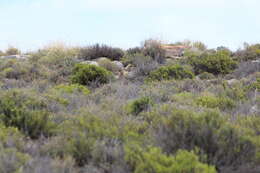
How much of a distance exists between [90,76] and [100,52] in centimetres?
483

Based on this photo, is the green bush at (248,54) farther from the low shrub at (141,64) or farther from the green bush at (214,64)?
the low shrub at (141,64)

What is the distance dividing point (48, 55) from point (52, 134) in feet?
35.4

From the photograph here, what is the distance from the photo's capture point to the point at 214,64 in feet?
43.5

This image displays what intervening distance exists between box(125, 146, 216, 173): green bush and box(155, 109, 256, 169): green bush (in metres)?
0.46

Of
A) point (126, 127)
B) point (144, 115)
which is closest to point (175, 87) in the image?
point (144, 115)

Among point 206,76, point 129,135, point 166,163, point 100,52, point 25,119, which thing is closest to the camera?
point 166,163

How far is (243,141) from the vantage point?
3895mm

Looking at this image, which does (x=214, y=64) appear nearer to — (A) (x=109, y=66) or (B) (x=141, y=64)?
(B) (x=141, y=64)

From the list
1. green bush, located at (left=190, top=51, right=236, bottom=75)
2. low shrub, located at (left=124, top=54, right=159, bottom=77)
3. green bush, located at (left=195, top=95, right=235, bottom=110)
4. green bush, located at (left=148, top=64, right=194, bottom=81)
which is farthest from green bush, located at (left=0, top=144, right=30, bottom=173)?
green bush, located at (left=190, top=51, right=236, bottom=75)

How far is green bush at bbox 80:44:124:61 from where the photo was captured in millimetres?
15391

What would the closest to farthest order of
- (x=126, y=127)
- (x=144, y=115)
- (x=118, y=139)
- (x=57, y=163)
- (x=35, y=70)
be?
(x=57, y=163) → (x=118, y=139) → (x=126, y=127) → (x=144, y=115) → (x=35, y=70)

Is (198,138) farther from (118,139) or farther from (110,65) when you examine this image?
(110,65)

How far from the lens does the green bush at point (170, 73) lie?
11422mm

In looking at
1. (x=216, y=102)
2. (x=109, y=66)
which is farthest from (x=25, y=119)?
(x=109, y=66)
